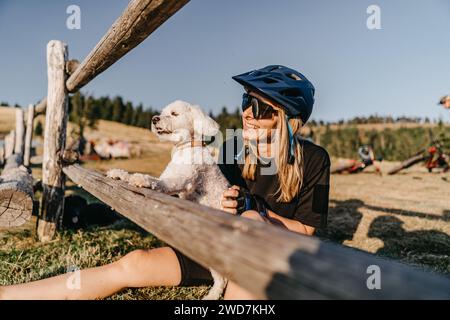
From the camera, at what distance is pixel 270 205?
113 inches

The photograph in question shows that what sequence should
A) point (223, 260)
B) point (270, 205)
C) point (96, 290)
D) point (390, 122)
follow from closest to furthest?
point (223, 260) → point (96, 290) → point (270, 205) → point (390, 122)

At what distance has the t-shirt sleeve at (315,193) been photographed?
269cm

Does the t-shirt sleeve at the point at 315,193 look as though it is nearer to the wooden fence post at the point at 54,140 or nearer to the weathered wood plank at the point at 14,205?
the weathered wood plank at the point at 14,205

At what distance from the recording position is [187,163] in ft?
10.1

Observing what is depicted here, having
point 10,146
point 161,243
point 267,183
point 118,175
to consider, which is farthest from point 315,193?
point 10,146

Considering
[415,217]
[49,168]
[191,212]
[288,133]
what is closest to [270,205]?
[288,133]

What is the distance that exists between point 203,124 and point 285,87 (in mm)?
998

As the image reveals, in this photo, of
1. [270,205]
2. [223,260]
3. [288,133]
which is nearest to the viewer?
[223,260]

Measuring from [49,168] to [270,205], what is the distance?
287 centimetres

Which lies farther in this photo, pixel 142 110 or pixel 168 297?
pixel 142 110

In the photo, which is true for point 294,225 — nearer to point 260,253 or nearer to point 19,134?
point 260,253

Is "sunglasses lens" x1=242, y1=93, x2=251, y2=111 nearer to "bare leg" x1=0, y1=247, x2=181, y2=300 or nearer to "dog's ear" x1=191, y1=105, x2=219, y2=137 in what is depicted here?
"dog's ear" x1=191, y1=105, x2=219, y2=137
